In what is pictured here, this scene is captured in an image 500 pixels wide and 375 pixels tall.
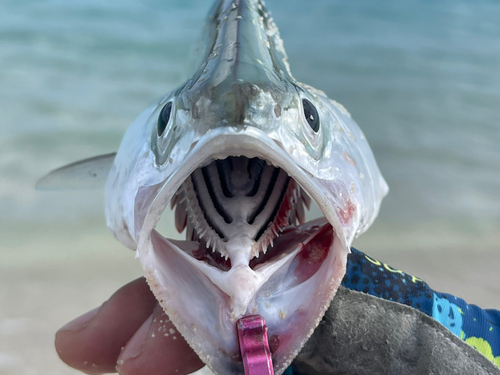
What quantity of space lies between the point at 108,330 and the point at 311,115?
0.48 m

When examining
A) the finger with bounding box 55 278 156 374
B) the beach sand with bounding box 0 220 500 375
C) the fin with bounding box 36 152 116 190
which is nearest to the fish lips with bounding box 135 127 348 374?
the finger with bounding box 55 278 156 374

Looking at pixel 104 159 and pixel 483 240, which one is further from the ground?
pixel 104 159

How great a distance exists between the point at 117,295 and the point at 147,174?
30 centimetres

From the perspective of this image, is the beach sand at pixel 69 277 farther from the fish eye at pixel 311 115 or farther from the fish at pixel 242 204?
the fish eye at pixel 311 115

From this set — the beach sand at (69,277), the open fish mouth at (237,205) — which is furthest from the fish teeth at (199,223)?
the beach sand at (69,277)

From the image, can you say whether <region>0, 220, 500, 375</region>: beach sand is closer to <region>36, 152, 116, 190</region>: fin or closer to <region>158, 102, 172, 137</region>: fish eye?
<region>36, 152, 116, 190</region>: fin

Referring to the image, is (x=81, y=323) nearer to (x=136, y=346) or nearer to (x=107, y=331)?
(x=107, y=331)

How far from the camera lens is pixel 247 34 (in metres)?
0.60

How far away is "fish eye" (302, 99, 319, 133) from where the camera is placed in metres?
0.50

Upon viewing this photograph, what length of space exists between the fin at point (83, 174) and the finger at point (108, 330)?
1.75 ft

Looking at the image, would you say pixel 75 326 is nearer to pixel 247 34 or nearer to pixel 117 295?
pixel 117 295

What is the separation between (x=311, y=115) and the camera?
51cm

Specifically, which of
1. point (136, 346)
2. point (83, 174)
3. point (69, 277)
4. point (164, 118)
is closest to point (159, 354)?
point (136, 346)

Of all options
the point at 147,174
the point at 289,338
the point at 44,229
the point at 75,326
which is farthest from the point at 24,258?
the point at 289,338
